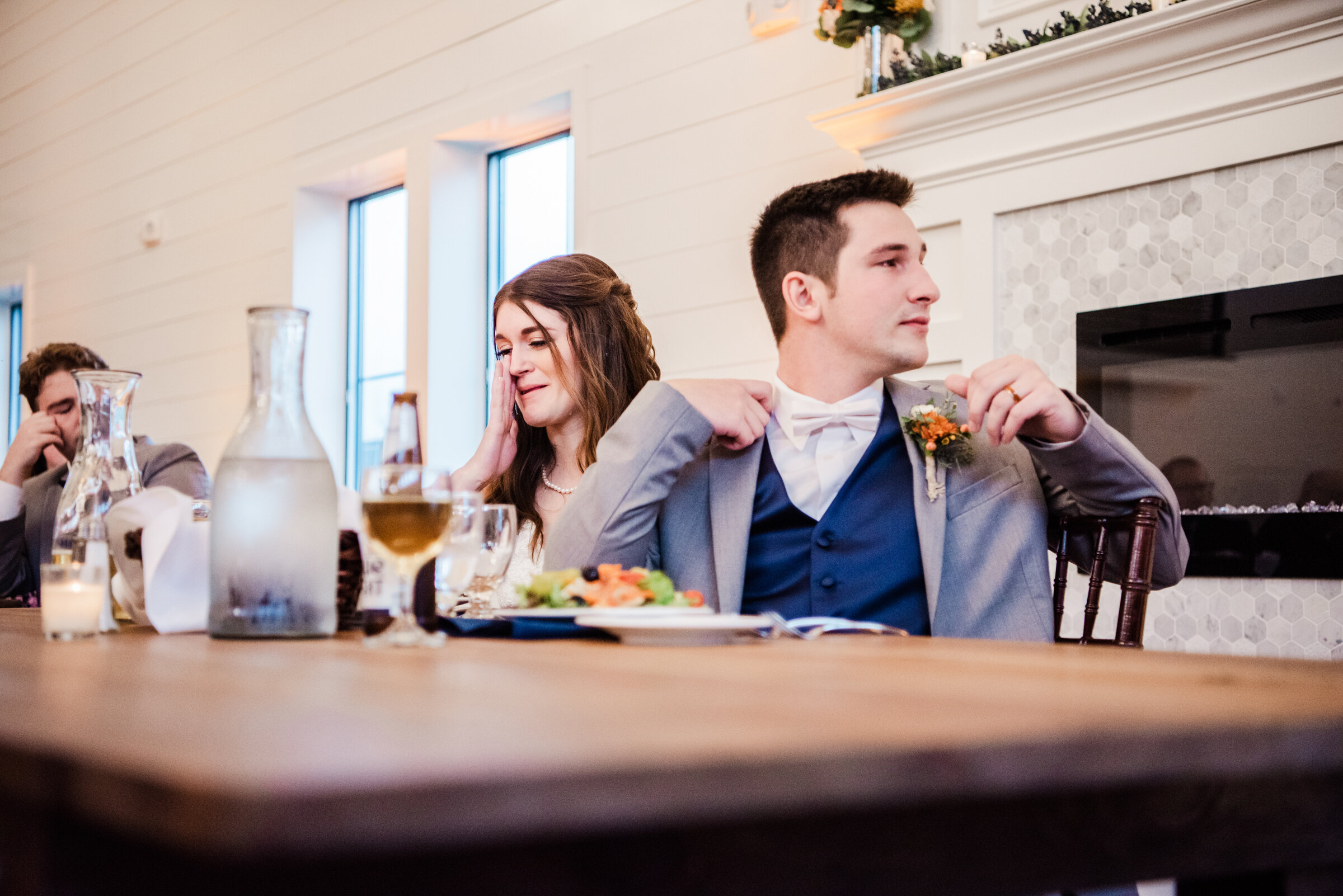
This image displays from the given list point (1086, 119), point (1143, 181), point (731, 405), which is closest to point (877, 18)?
point (1086, 119)

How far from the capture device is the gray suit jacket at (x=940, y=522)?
1575mm

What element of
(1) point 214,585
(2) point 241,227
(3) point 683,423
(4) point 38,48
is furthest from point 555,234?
(4) point 38,48

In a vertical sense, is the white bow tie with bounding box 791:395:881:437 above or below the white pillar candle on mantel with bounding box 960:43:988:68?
below

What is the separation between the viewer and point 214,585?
1.02 meters

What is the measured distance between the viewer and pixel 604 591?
1109 mm

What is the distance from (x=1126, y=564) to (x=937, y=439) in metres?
0.33

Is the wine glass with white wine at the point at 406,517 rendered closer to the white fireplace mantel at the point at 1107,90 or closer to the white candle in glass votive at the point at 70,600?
the white candle in glass votive at the point at 70,600

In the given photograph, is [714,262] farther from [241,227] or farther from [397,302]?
[241,227]

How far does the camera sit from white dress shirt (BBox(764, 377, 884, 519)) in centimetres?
180

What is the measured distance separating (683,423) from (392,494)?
751mm

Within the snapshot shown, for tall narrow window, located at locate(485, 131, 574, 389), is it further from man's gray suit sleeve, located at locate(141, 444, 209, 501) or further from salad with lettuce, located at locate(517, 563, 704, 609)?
salad with lettuce, located at locate(517, 563, 704, 609)

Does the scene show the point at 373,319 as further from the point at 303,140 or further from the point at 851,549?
the point at 851,549

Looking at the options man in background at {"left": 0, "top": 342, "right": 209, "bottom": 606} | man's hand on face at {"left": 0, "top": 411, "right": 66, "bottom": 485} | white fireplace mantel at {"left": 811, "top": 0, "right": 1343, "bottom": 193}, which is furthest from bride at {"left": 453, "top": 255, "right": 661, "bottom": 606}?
man's hand on face at {"left": 0, "top": 411, "right": 66, "bottom": 485}

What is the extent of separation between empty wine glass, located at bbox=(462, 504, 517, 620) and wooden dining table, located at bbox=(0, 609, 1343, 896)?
57 centimetres
